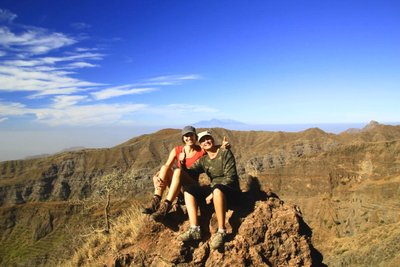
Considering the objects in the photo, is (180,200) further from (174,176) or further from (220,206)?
(220,206)

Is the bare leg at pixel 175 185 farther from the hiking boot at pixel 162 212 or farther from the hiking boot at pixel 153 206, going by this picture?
the hiking boot at pixel 153 206

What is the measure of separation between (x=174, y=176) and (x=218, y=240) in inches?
48.9

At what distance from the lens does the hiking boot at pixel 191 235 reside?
589 cm

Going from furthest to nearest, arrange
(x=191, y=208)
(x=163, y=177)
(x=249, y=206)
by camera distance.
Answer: (x=163, y=177) → (x=249, y=206) → (x=191, y=208)

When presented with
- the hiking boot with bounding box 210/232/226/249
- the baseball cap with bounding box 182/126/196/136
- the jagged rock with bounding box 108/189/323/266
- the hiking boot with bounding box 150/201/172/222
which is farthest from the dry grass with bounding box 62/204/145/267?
the baseball cap with bounding box 182/126/196/136

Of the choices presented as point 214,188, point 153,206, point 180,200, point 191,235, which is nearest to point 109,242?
point 153,206

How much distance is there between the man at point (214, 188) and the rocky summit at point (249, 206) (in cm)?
26

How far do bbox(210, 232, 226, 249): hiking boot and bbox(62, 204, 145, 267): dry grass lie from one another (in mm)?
1534

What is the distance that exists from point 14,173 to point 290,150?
67037mm

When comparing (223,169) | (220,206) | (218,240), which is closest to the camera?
(218,240)

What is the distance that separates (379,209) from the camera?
131 feet

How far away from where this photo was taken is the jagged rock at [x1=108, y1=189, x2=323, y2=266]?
19.3 ft

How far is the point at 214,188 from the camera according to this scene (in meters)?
5.93

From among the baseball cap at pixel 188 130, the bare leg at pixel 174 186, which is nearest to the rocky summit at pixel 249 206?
the bare leg at pixel 174 186
